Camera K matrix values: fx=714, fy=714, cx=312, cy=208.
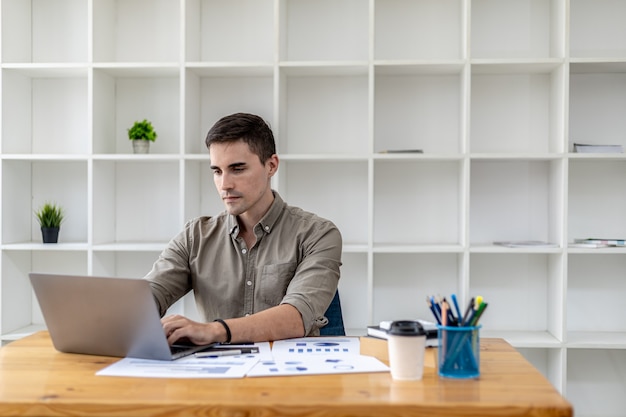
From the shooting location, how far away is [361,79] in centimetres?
363

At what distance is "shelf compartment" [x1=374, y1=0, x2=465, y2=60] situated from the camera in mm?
3604

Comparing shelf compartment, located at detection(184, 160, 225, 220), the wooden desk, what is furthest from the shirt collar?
shelf compartment, located at detection(184, 160, 225, 220)

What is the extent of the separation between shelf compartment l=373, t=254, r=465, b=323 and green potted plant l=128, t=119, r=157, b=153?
4.30ft

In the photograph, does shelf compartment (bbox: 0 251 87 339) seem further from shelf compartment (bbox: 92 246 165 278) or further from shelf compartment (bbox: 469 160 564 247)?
shelf compartment (bbox: 469 160 564 247)

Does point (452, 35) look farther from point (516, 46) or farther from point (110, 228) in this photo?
point (110, 228)

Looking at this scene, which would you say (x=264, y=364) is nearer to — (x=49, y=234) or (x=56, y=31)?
(x=49, y=234)

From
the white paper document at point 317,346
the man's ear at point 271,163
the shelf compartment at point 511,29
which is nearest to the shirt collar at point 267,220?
the man's ear at point 271,163

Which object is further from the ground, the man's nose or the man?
the man's nose

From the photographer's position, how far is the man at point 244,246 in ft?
7.75

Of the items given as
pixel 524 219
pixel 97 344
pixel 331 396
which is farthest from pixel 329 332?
pixel 524 219

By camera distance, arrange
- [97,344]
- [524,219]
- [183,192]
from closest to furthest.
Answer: [97,344]
[183,192]
[524,219]

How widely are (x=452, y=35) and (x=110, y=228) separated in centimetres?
201

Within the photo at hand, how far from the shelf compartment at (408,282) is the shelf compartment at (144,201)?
1.10 meters

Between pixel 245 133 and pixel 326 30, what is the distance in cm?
145
